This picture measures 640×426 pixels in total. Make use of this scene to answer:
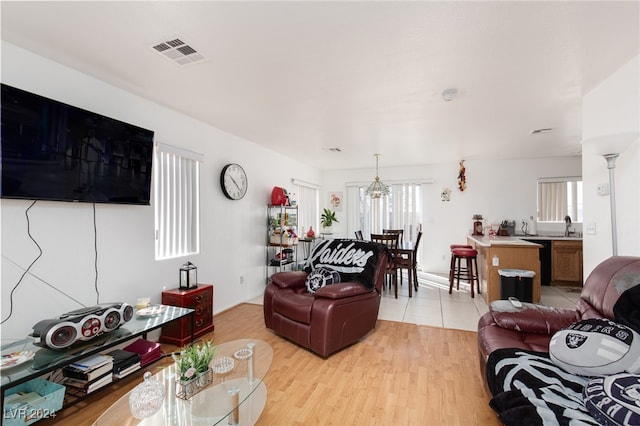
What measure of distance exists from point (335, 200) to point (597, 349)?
5.92m

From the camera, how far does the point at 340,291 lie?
262cm

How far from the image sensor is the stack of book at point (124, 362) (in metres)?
2.11

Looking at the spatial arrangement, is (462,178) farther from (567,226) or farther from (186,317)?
(186,317)

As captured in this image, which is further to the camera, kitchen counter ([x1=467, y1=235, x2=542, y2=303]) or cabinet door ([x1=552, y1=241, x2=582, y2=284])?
cabinet door ([x1=552, y1=241, x2=582, y2=284])

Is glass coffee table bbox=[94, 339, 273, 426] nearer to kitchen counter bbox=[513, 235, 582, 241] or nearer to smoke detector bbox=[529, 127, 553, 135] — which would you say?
smoke detector bbox=[529, 127, 553, 135]

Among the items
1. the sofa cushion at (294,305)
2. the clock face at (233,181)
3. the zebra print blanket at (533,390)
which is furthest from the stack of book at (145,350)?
the zebra print blanket at (533,390)

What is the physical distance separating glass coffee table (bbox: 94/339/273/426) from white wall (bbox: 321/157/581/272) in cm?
521

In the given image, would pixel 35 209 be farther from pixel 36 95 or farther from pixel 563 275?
pixel 563 275

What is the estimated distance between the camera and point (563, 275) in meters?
4.89

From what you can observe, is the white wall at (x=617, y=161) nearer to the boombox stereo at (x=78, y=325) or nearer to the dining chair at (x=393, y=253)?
the dining chair at (x=393, y=253)

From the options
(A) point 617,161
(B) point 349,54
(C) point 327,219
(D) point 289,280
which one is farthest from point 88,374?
(C) point 327,219

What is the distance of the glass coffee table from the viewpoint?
1.36 meters

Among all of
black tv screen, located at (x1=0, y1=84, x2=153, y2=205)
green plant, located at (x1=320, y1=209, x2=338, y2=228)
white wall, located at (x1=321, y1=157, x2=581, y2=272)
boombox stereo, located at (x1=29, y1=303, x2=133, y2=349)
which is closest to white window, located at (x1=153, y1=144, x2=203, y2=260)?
black tv screen, located at (x1=0, y1=84, x2=153, y2=205)

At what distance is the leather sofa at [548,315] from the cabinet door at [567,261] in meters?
3.70
